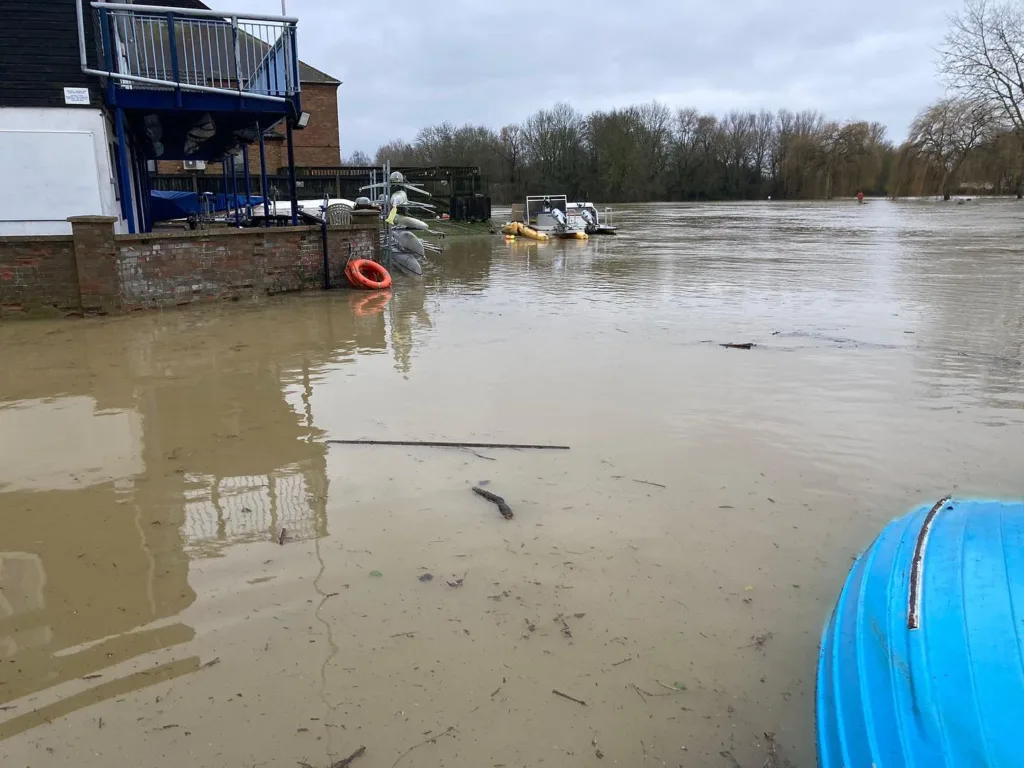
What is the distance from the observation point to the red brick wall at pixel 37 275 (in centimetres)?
1017

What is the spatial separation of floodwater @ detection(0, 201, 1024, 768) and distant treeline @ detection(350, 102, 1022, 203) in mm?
65065

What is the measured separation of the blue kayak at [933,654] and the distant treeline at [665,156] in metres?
70.0

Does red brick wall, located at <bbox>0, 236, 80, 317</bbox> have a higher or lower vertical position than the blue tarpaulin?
lower

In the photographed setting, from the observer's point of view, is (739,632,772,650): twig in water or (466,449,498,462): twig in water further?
(466,449,498,462): twig in water

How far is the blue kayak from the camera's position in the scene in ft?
6.15

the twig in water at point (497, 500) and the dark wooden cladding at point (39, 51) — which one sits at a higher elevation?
the dark wooden cladding at point (39, 51)

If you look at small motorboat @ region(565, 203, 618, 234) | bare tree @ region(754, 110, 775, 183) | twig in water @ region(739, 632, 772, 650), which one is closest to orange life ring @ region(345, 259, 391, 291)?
twig in water @ region(739, 632, 772, 650)

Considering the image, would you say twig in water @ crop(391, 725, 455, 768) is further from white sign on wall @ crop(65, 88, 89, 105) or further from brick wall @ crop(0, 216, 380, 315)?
white sign on wall @ crop(65, 88, 89, 105)

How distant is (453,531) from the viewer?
401cm

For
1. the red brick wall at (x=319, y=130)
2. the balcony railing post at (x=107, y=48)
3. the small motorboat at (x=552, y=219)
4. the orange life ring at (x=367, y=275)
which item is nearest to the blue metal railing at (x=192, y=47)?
the balcony railing post at (x=107, y=48)

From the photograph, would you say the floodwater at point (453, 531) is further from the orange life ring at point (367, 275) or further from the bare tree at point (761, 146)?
the bare tree at point (761, 146)

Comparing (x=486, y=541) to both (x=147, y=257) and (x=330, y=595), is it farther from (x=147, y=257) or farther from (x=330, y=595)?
(x=147, y=257)

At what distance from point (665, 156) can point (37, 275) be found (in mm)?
98988

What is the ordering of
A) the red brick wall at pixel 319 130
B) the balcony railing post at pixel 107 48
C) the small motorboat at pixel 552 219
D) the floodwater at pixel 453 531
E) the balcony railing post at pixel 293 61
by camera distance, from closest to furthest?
the floodwater at pixel 453 531, the balcony railing post at pixel 107 48, the balcony railing post at pixel 293 61, the small motorboat at pixel 552 219, the red brick wall at pixel 319 130
